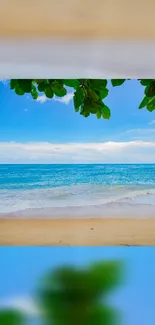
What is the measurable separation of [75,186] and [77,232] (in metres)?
0.41

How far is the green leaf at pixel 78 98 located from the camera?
1.18 meters

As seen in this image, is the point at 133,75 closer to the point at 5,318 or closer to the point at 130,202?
the point at 130,202

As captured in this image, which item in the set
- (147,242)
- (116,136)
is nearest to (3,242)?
(147,242)

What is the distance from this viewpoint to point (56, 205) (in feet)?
3.95

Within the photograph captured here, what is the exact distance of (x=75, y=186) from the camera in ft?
4.41

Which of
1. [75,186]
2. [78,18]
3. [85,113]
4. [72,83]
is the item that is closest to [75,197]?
[75,186]

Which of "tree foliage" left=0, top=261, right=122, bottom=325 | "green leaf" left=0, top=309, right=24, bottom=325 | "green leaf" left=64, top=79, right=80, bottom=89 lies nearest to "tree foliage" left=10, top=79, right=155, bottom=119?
"green leaf" left=64, top=79, right=80, bottom=89

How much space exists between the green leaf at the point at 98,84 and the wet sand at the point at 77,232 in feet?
1.45

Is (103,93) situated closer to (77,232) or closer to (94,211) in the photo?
(94,211)

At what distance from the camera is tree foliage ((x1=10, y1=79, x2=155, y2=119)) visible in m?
1.12

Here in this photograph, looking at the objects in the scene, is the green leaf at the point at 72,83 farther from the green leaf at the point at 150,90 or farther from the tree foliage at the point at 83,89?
the green leaf at the point at 150,90

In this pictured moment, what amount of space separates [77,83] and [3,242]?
0.51 metres

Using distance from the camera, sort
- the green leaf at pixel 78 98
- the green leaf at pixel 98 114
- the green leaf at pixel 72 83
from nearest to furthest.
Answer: the green leaf at pixel 72 83 → the green leaf at pixel 78 98 → the green leaf at pixel 98 114

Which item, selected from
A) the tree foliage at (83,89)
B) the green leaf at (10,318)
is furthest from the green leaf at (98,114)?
the green leaf at (10,318)
